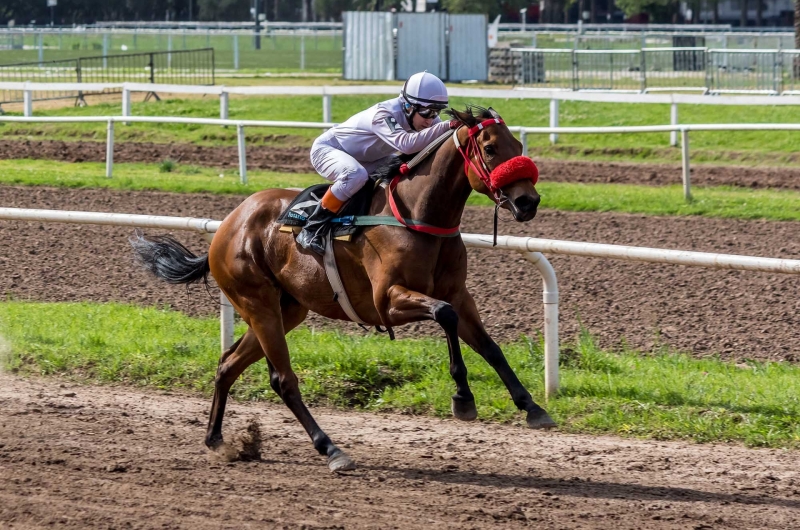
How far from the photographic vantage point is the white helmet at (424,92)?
19.3ft

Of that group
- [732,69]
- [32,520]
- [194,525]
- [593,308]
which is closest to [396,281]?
[194,525]

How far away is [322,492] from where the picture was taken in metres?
5.28

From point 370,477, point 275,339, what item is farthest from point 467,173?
point 370,477

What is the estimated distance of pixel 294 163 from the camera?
60.4ft

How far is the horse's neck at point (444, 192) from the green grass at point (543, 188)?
801 cm

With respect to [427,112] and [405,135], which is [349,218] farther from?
[427,112]

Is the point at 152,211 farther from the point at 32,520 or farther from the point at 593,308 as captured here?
the point at 32,520

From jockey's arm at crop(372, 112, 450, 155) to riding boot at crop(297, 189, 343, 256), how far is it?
44 centimetres

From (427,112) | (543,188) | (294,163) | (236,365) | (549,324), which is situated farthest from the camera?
(294,163)

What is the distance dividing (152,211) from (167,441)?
7473 millimetres

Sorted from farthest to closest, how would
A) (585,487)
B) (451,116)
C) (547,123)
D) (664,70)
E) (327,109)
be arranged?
(664,70) < (547,123) < (327,109) < (451,116) < (585,487)

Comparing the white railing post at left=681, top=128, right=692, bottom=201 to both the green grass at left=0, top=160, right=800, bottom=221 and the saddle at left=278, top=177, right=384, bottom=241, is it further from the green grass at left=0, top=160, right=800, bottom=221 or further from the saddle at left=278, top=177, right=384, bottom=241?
the saddle at left=278, top=177, right=384, bottom=241

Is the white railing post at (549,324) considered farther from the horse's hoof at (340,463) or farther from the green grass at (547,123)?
the green grass at (547,123)

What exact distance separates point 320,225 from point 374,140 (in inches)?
22.5
